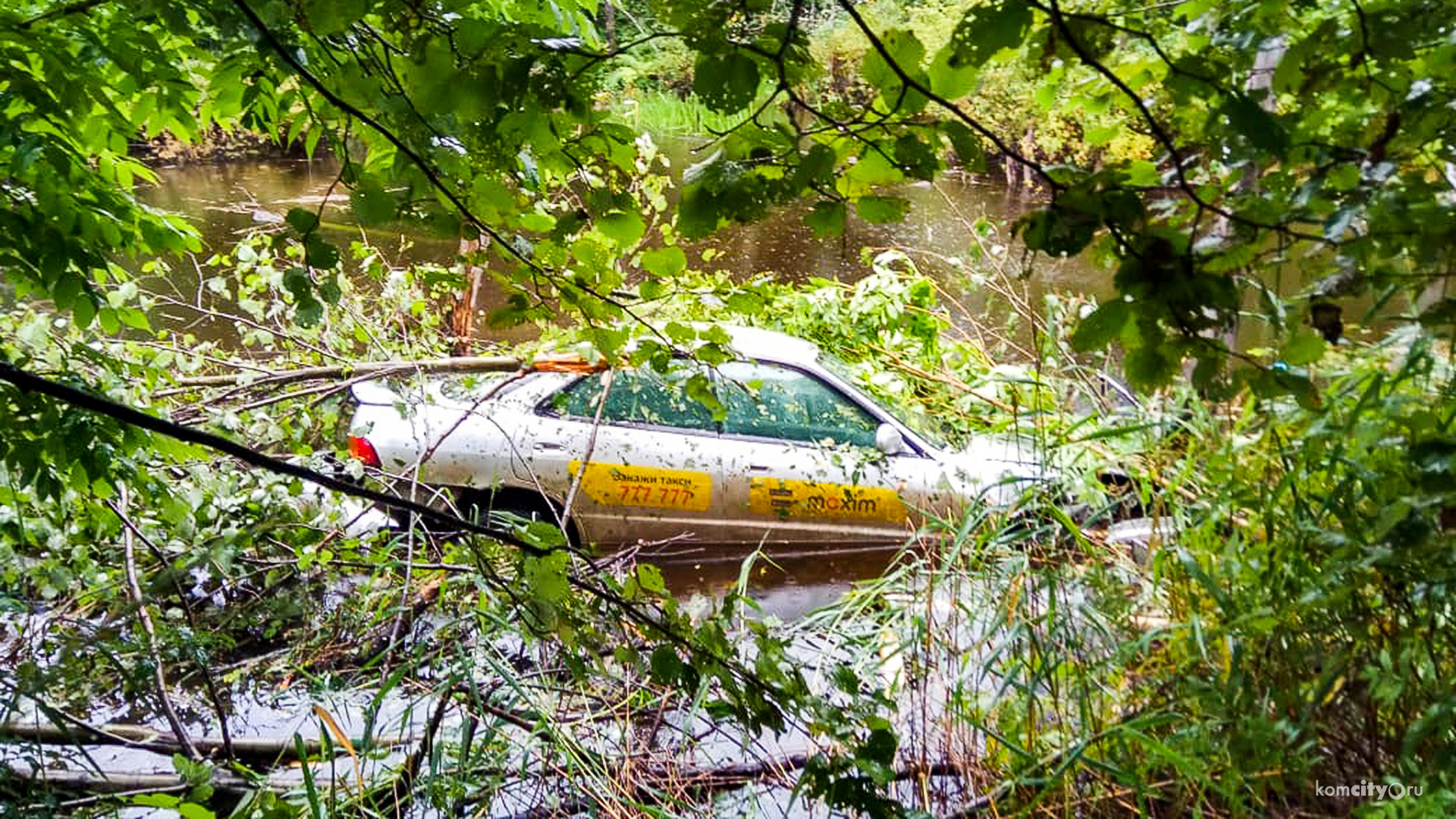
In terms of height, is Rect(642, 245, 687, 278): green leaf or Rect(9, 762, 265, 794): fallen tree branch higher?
Rect(642, 245, 687, 278): green leaf

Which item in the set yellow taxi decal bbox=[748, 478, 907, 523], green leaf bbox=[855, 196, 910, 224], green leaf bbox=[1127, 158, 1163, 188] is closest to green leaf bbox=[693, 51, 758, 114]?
green leaf bbox=[855, 196, 910, 224]

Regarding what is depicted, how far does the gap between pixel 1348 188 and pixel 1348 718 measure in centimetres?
133

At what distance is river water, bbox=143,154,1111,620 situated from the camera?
5.22 meters

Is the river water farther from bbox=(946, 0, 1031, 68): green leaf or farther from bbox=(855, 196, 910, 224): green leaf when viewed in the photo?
bbox=(946, 0, 1031, 68): green leaf

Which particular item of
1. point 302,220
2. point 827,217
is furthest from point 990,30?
point 302,220

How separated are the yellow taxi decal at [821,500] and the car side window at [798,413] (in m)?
0.25

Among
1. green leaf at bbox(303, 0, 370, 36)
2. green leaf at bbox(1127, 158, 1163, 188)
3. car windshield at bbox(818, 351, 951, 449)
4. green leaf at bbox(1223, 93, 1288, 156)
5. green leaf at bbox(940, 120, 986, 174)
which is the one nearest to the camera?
green leaf at bbox(1223, 93, 1288, 156)

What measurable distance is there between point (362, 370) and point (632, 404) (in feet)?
4.57

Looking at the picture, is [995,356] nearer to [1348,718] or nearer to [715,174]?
[1348,718]

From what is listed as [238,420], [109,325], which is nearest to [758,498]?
[238,420]

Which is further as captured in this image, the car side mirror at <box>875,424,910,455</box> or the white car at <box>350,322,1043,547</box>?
the white car at <box>350,322,1043,547</box>

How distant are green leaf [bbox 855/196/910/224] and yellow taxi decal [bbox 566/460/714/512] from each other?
12.8ft

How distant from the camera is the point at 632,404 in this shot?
16.7 feet

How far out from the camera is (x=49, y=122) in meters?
2.05
